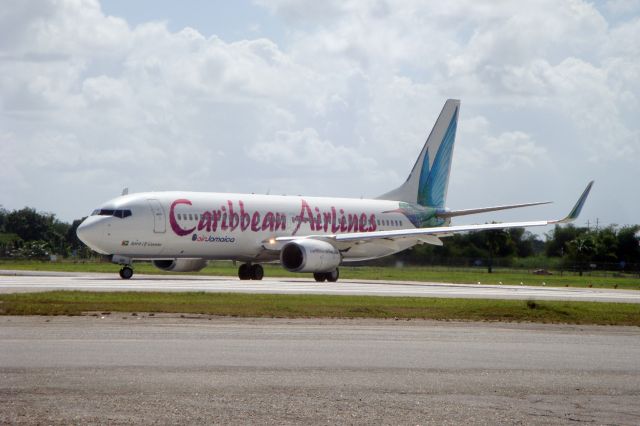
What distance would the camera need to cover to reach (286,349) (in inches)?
658

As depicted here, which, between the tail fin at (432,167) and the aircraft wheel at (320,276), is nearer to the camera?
the aircraft wheel at (320,276)

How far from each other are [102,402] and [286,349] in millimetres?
5946

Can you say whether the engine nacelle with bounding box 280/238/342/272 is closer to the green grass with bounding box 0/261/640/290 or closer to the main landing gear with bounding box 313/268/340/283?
the main landing gear with bounding box 313/268/340/283

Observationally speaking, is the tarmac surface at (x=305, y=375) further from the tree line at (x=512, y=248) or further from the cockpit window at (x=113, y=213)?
the tree line at (x=512, y=248)

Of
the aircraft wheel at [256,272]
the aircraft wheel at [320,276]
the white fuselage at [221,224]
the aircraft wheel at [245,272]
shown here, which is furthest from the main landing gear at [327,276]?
the aircraft wheel at [245,272]

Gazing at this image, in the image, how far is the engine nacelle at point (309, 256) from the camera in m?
50.6

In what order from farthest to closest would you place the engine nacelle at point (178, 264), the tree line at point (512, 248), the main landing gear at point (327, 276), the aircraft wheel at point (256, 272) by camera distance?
the tree line at point (512, 248)
the aircraft wheel at point (256, 272)
the main landing gear at point (327, 276)
the engine nacelle at point (178, 264)

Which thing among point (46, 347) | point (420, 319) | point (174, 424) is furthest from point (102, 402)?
point (420, 319)

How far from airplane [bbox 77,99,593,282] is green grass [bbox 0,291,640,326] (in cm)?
1647

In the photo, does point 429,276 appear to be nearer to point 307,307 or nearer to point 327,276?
point 327,276

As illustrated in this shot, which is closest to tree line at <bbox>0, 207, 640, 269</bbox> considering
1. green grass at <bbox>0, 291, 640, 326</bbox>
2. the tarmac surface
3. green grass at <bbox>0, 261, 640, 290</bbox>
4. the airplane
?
green grass at <bbox>0, 261, 640, 290</bbox>

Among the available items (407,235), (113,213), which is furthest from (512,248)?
(113,213)

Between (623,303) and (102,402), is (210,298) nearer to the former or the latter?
(623,303)

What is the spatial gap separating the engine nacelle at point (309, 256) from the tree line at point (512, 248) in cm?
2307
